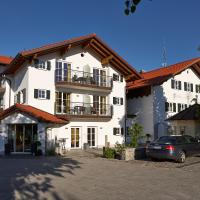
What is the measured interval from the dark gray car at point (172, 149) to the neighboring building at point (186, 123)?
13.0 m

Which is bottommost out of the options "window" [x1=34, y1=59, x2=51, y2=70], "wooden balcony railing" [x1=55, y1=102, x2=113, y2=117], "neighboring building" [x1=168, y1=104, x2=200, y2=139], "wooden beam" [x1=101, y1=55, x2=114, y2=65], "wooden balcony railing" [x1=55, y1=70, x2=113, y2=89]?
"neighboring building" [x1=168, y1=104, x2=200, y2=139]

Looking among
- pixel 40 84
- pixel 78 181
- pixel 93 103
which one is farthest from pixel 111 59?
pixel 78 181

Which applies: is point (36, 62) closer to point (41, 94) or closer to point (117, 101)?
point (41, 94)

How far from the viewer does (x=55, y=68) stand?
2681cm

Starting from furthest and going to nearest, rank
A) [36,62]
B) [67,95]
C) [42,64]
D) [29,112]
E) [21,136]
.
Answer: [67,95] < [42,64] < [36,62] < [21,136] < [29,112]

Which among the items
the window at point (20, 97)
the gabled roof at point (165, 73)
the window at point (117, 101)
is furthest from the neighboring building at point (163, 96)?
the window at point (20, 97)

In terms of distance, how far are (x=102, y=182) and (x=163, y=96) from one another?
2201 cm

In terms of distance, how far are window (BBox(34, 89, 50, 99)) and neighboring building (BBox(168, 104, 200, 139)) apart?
13.8m

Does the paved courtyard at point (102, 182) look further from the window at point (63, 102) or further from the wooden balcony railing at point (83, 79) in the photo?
the wooden balcony railing at point (83, 79)

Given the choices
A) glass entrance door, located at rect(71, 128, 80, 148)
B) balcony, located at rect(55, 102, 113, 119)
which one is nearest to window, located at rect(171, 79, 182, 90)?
balcony, located at rect(55, 102, 113, 119)

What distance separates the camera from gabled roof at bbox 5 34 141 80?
24953 mm

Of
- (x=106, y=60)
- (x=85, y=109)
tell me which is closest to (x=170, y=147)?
(x=85, y=109)

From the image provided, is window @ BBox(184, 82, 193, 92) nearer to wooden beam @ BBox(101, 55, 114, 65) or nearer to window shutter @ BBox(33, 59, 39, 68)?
wooden beam @ BBox(101, 55, 114, 65)

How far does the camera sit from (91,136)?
2856cm
